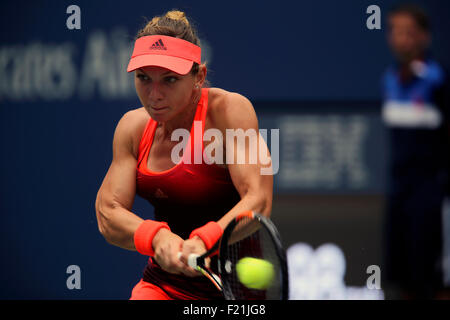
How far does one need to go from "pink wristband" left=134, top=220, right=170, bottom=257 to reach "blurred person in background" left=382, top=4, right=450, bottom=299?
1588mm

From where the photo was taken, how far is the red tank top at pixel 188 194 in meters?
2.16

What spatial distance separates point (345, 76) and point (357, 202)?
627mm

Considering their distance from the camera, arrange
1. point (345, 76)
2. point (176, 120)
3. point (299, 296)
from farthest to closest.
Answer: point (345, 76)
point (299, 296)
point (176, 120)

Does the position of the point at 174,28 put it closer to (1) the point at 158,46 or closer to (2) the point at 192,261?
(1) the point at 158,46

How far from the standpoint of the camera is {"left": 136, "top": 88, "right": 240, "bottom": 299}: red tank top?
2156 millimetres

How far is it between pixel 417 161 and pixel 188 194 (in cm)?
147

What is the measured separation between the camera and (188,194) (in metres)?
2.18

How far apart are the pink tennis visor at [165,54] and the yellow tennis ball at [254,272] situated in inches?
22.7

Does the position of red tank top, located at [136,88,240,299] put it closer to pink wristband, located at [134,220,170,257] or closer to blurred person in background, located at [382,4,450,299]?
pink wristband, located at [134,220,170,257]

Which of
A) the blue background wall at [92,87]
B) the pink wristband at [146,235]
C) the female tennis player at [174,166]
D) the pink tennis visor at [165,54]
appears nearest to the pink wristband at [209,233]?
the female tennis player at [174,166]

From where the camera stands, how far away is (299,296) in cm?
331
